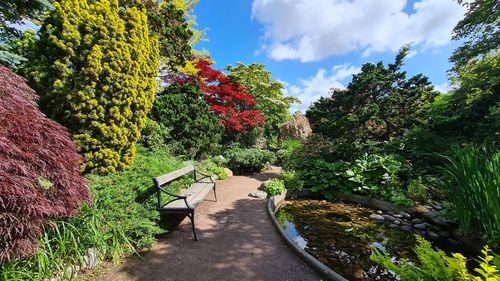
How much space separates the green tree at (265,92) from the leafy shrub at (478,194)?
544 inches

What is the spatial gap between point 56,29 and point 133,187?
308 centimetres

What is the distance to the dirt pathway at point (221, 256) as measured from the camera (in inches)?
116

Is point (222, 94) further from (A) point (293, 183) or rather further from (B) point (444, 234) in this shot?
(B) point (444, 234)

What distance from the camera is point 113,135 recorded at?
4.46m

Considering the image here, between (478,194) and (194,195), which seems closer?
(478,194)

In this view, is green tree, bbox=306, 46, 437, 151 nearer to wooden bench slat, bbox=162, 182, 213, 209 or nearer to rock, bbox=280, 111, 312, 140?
wooden bench slat, bbox=162, 182, 213, 209

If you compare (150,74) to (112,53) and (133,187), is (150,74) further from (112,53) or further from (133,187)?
(133,187)

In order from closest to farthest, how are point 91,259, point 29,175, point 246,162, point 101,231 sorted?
point 29,175
point 91,259
point 101,231
point 246,162

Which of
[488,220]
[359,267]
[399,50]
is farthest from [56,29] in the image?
[399,50]

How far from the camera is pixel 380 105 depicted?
8.06 m

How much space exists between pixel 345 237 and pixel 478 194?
2014mm

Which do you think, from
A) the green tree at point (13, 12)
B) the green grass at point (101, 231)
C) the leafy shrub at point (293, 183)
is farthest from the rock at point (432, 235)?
the green tree at point (13, 12)

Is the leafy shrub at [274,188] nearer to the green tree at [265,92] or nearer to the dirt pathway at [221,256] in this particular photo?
the dirt pathway at [221,256]

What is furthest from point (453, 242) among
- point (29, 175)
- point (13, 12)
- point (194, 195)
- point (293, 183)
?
point (13, 12)
